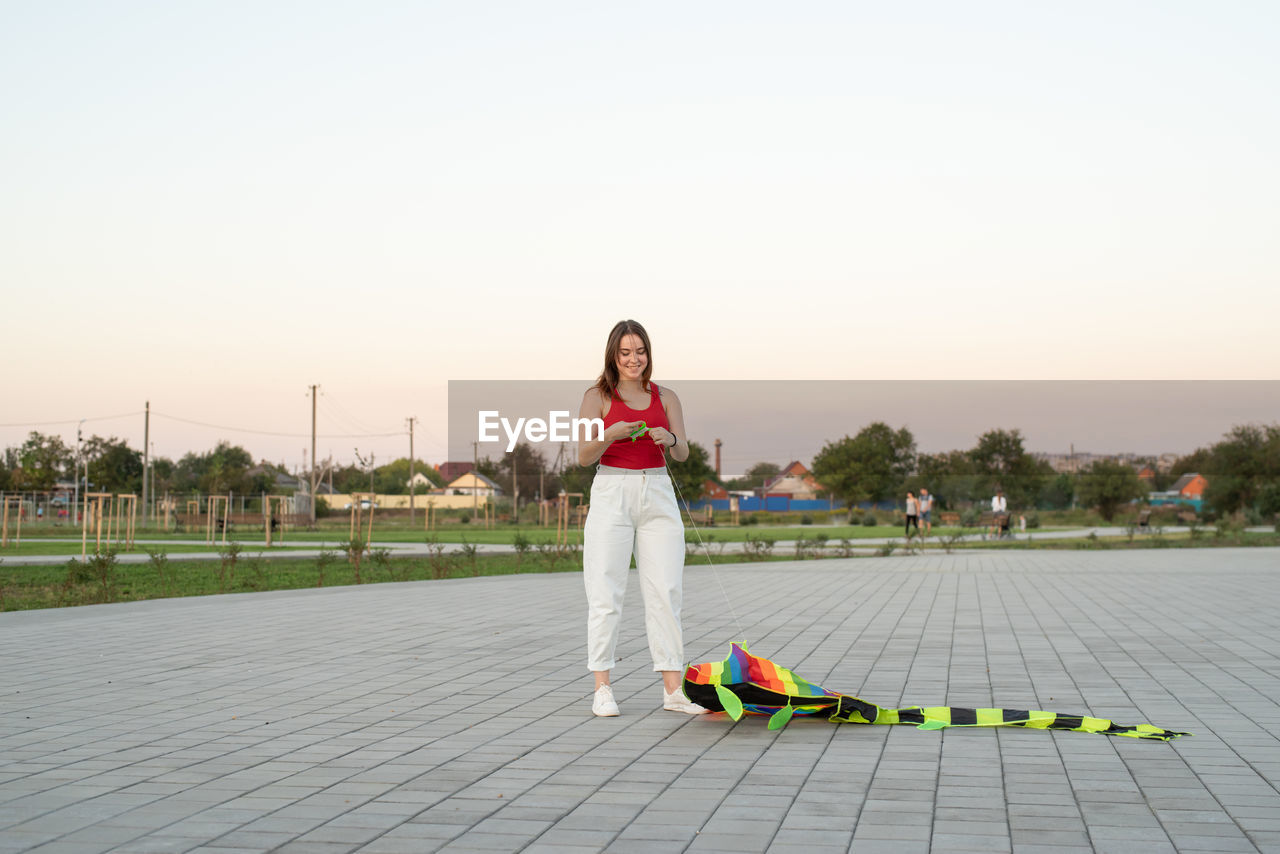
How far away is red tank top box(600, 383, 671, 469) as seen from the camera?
568 centimetres

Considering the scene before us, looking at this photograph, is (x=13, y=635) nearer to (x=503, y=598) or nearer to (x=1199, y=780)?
(x=503, y=598)

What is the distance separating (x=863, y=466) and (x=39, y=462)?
58927 millimetres

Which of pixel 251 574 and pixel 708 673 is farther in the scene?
pixel 251 574

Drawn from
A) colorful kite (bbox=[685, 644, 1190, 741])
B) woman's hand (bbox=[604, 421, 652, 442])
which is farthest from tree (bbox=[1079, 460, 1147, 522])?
woman's hand (bbox=[604, 421, 652, 442])

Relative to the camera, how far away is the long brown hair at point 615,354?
5773mm

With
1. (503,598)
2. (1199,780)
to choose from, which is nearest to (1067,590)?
(503,598)

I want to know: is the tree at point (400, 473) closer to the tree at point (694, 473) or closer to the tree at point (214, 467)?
the tree at point (214, 467)

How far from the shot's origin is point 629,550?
5730mm

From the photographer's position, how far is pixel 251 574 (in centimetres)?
1819

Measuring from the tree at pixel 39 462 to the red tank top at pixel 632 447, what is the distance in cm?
7504

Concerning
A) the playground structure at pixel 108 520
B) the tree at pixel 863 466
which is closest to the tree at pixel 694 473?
the tree at pixel 863 466

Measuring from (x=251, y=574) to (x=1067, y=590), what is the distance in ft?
38.9

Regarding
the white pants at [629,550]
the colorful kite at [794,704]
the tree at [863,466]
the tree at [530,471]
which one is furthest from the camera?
the tree at [863,466]

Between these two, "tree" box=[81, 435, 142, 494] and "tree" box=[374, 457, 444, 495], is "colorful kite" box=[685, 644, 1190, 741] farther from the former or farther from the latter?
"tree" box=[374, 457, 444, 495]
